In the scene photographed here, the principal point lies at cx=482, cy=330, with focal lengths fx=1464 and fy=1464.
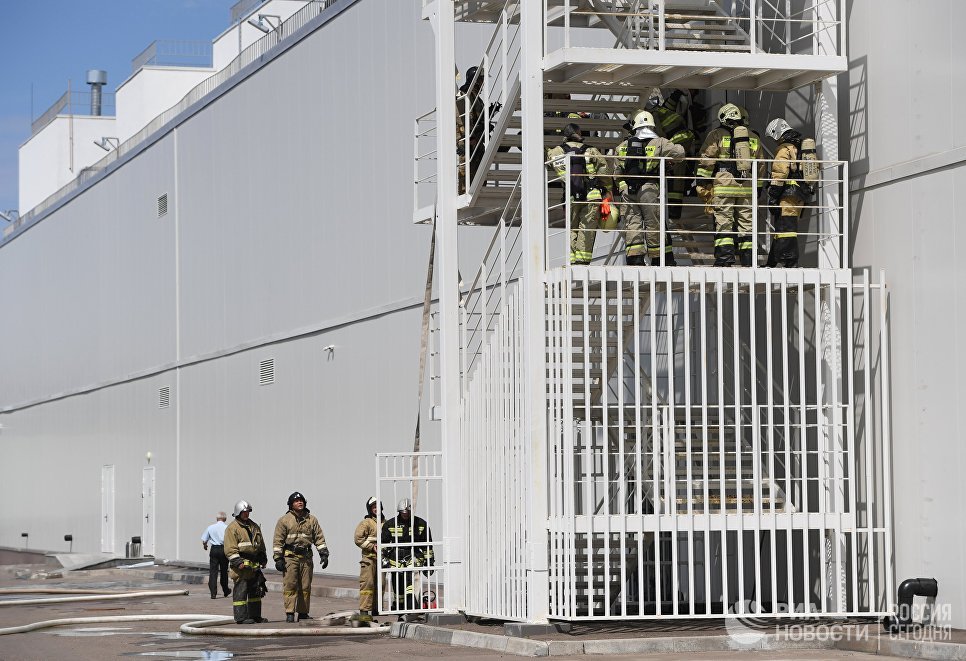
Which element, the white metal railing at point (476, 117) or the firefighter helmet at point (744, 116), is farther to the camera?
the white metal railing at point (476, 117)

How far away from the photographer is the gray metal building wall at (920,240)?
1398cm

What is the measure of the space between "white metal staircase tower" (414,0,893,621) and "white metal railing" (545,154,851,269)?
3cm

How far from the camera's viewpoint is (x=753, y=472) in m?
14.9

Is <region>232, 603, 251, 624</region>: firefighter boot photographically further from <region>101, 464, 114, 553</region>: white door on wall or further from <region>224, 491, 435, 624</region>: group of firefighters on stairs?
<region>101, 464, 114, 553</region>: white door on wall

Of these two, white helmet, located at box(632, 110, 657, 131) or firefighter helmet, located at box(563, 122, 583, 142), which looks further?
firefighter helmet, located at box(563, 122, 583, 142)

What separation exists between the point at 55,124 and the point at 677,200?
161 feet

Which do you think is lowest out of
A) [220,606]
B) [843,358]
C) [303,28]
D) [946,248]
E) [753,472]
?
[220,606]

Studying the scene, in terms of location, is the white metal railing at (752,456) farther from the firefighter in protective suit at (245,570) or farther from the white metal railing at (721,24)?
the firefighter in protective suit at (245,570)

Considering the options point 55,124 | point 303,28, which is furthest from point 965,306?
point 55,124

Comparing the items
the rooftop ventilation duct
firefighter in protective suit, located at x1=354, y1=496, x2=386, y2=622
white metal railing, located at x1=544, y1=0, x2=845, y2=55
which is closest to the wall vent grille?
firefighter in protective suit, located at x1=354, y1=496, x2=386, y2=622

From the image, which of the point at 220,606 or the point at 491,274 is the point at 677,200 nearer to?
the point at 491,274

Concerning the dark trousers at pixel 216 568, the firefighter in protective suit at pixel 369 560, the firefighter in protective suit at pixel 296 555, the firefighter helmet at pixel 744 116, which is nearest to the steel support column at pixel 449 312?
the firefighter in protective suit at pixel 369 560

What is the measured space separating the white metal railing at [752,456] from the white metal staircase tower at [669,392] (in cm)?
3

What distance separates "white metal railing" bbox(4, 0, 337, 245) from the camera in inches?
1374
